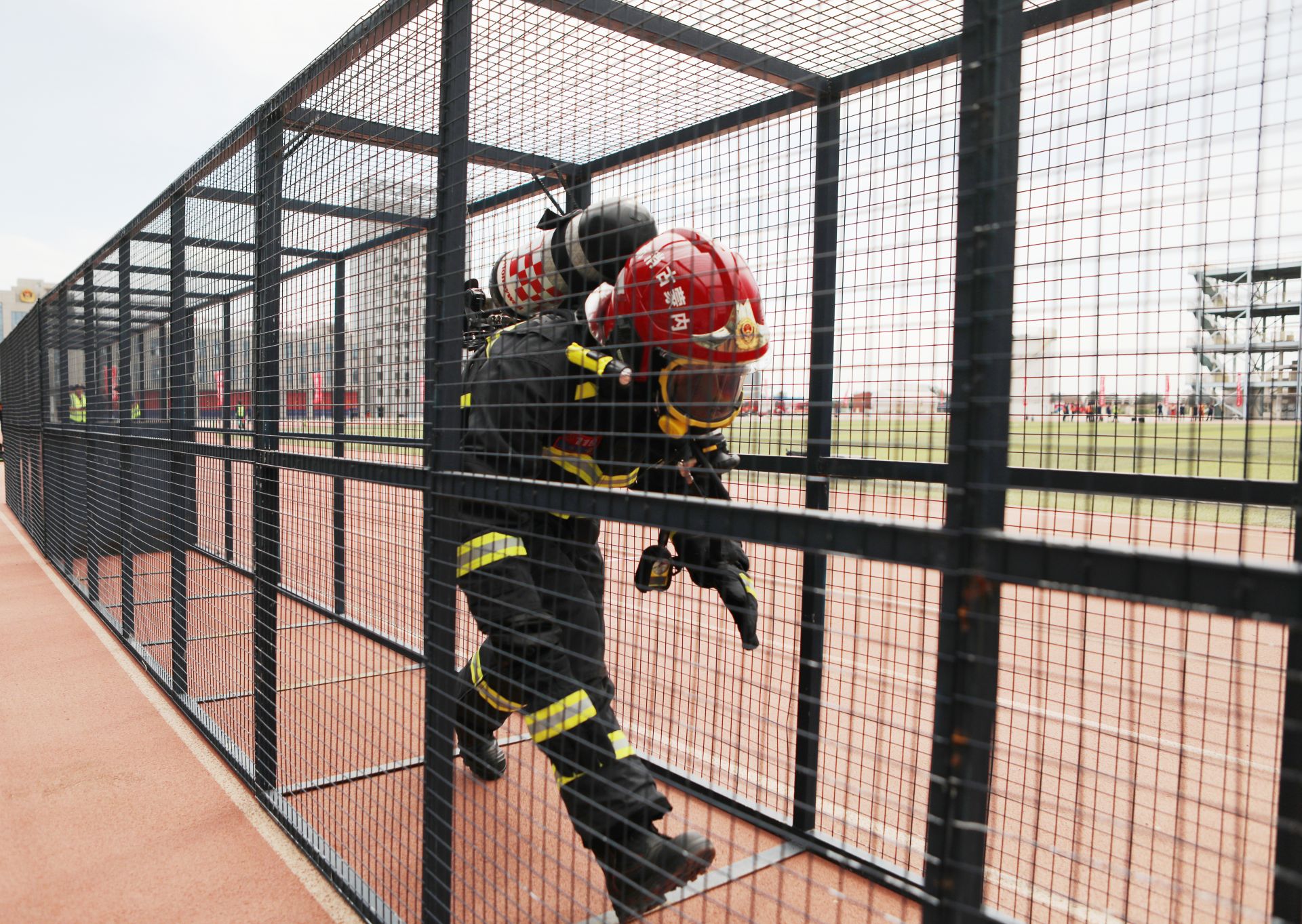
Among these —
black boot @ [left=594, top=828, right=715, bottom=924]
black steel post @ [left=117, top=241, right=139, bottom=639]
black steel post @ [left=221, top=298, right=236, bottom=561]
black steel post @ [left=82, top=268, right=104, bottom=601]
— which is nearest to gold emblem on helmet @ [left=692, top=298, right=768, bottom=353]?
black boot @ [left=594, top=828, right=715, bottom=924]

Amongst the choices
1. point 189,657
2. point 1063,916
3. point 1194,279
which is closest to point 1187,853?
point 1063,916

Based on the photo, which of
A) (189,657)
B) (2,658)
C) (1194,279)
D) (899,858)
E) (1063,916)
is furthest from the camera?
(2,658)

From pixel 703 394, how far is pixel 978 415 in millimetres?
1380

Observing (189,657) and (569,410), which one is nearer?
(569,410)

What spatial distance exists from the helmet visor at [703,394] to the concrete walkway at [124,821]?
209 centimetres

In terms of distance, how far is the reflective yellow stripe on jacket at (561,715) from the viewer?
2.46m

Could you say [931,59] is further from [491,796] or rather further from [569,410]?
[491,796]

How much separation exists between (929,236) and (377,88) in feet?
7.11

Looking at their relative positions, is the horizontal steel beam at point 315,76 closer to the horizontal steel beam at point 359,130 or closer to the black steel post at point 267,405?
the horizontal steel beam at point 359,130

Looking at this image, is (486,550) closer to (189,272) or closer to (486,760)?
(486,760)

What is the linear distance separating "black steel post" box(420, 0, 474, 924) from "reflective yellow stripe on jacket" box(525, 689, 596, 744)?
0.28m

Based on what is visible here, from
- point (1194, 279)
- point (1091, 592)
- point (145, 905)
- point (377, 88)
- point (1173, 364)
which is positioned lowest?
point (145, 905)

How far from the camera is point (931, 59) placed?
290cm

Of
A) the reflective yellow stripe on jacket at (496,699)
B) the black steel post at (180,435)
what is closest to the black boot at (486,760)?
the reflective yellow stripe on jacket at (496,699)
